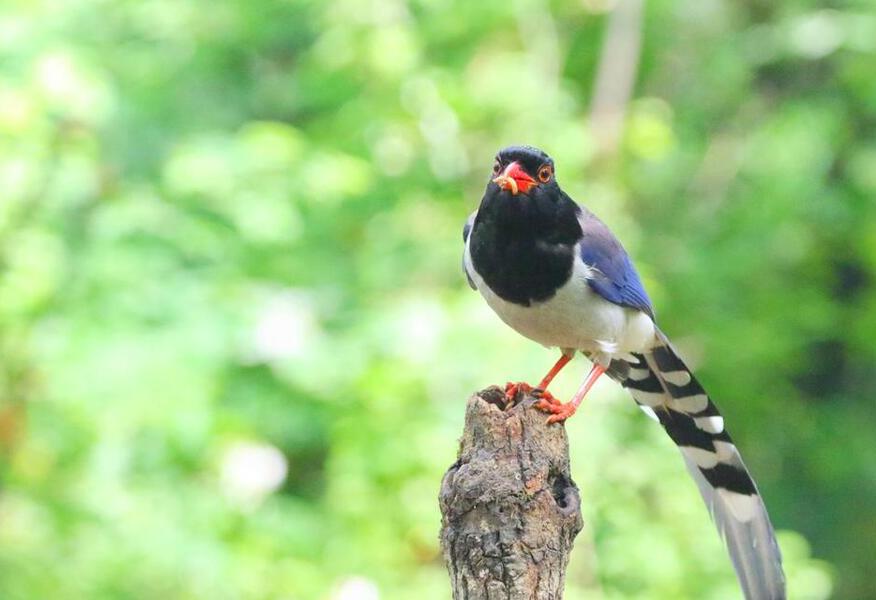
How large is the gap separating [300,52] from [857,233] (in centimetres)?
381

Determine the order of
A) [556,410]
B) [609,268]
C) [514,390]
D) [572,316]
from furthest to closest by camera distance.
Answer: [609,268]
[572,316]
[514,390]
[556,410]

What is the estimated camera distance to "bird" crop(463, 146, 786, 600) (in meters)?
3.89

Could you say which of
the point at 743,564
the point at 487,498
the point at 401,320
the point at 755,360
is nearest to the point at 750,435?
the point at 755,360

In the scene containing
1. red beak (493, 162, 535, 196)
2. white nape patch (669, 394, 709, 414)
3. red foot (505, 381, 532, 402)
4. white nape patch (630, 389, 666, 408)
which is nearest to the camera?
red foot (505, 381, 532, 402)

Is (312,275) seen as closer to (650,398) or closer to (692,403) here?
(650,398)

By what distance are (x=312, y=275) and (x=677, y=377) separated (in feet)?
9.70

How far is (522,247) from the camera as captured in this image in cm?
389

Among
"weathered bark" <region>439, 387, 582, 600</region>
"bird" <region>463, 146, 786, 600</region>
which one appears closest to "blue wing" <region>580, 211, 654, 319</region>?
"bird" <region>463, 146, 786, 600</region>

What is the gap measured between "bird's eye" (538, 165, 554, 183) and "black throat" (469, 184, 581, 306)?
0.11 ft

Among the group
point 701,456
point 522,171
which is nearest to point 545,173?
point 522,171

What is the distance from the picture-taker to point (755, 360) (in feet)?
27.2

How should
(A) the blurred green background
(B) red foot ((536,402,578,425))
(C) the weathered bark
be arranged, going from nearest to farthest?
(C) the weathered bark → (B) red foot ((536,402,578,425)) → (A) the blurred green background

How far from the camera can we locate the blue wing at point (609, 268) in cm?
403

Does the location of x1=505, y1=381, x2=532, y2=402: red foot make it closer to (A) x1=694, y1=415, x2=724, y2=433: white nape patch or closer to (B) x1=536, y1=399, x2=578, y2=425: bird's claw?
(B) x1=536, y1=399, x2=578, y2=425: bird's claw
